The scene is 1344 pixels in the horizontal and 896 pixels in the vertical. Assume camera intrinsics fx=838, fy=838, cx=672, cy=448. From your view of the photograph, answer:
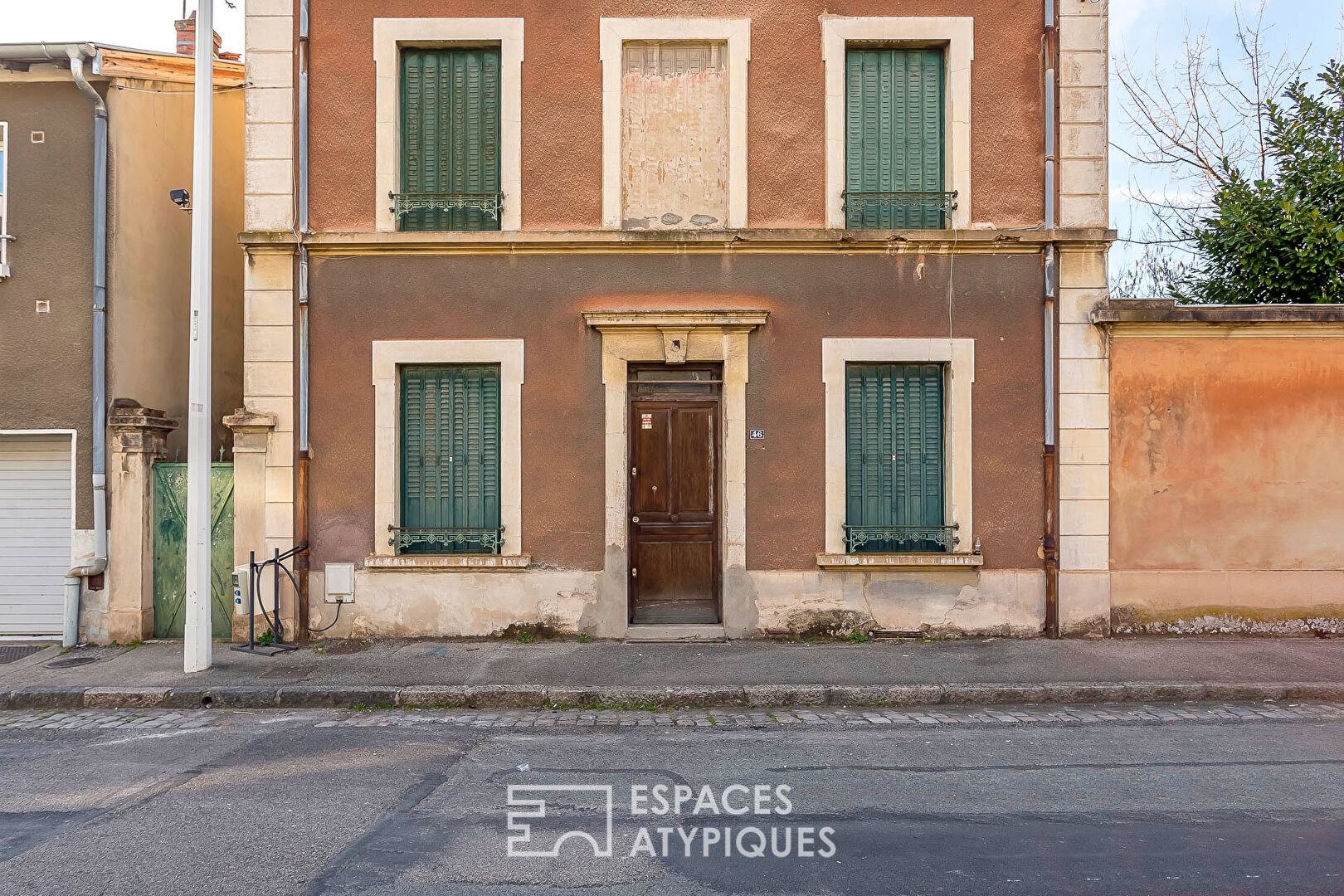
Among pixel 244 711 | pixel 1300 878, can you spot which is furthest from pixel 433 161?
pixel 1300 878

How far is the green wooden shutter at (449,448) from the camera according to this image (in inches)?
349

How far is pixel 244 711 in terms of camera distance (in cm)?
682

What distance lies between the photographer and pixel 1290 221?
31.2ft

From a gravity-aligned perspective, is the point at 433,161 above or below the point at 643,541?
above

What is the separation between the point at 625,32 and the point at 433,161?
243 cm

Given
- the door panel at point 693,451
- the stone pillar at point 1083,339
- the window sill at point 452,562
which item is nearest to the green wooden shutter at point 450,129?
the door panel at point 693,451

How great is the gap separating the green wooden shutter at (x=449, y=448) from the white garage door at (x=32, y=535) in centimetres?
384

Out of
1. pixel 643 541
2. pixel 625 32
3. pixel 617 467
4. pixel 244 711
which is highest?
pixel 625 32

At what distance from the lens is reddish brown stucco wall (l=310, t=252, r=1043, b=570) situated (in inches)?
344

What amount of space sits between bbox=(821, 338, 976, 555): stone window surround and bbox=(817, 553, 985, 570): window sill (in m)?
0.12

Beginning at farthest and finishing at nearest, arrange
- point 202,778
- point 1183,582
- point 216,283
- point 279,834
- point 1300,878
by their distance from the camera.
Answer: point 216,283
point 1183,582
point 202,778
point 279,834
point 1300,878

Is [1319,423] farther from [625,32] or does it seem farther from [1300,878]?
[625,32]

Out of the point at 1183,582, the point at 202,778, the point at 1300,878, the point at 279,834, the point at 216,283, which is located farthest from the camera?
the point at 216,283

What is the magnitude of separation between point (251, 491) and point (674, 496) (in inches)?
175
